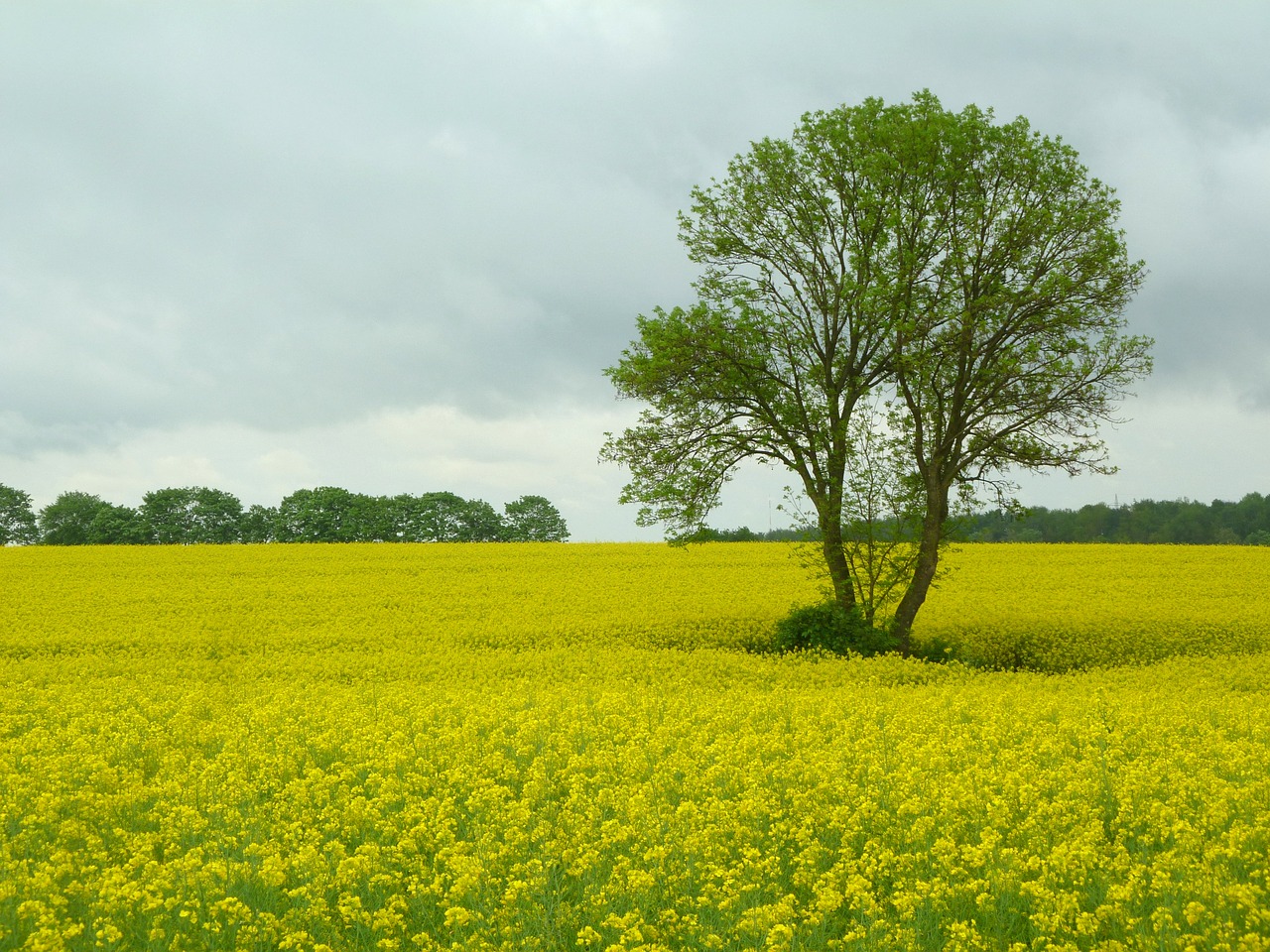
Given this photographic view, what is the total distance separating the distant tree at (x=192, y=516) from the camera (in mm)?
71438

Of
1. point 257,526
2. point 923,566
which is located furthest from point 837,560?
point 257,526

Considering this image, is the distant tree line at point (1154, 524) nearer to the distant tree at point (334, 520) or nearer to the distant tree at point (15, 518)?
the distant tree at point (334, 520)

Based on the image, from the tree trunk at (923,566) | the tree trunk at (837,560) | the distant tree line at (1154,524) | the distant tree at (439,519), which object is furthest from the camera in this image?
the distant tree line at (1154,524)

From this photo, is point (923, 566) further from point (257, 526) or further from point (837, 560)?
point (257, 526)

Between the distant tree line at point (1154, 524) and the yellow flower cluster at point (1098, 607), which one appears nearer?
the yellow flower cluster at point (1098, 607)

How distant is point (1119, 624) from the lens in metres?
27.9

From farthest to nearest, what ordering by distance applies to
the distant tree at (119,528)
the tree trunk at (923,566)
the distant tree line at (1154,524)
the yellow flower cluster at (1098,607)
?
the distant tree line at (1154,524)
the distant tree at (119,528)
the yellow flower cluster at (1098,607)
the tree trunk at (923,566)

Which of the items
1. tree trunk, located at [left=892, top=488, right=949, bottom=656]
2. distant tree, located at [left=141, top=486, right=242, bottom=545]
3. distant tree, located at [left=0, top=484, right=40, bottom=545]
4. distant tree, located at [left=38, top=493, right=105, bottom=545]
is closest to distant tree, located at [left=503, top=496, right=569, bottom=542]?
distant tree, located at [left=141, top=486, right=242, bottom=545]

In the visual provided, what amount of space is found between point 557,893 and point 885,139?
72.1 feet

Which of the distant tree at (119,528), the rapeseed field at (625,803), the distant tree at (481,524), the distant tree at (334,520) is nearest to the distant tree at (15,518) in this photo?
the distant tree at (119,528)

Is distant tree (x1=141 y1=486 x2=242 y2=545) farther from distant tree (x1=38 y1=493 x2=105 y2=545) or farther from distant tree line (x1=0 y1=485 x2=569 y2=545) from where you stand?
distant tree (x1=38 y1=493 x2=105 y2=545)

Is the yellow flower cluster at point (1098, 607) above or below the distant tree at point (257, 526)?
below

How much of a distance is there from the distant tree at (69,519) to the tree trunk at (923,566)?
2731 inches

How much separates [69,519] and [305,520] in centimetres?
2178
